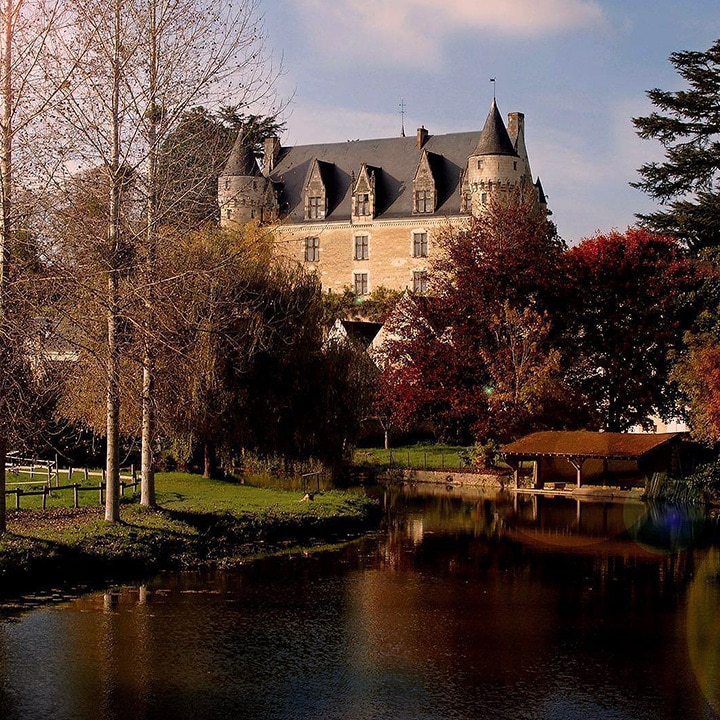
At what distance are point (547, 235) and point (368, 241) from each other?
2980cm

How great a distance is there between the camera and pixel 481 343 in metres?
48.5

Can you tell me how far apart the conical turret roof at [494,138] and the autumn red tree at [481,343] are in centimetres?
2733

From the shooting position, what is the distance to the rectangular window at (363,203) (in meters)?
82.2

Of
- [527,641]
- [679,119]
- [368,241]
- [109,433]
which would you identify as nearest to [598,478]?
[679,119]

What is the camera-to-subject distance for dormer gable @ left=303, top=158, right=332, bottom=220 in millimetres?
84625

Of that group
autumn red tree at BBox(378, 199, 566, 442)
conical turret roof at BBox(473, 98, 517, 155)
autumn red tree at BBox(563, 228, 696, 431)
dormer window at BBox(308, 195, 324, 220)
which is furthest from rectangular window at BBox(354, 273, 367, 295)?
autumn red tree at BBox(563, 228, 696, 431)

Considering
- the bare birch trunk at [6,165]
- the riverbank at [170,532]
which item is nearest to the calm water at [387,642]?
the riverbank at [170,532]

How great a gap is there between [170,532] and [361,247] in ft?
200

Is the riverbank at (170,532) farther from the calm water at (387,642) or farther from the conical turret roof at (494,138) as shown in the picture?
the conical turret roof at (494,138)

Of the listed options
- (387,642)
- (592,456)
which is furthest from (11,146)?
(592,456)

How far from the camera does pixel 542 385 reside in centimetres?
4531

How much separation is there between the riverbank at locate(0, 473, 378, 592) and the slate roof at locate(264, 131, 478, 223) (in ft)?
168

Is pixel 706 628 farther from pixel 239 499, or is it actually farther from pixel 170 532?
pixel 239 499

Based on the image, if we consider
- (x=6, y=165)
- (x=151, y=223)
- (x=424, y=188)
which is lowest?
(x=151, y=223)
